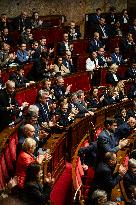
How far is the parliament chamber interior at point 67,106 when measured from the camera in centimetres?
258

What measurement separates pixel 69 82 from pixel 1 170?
8.89 feet

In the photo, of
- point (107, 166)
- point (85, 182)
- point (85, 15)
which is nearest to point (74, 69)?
point (85, 15)

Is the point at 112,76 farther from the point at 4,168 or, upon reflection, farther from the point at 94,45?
the point at 4,168

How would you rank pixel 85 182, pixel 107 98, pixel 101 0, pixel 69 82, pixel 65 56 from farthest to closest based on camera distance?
pixel 101 0
pixel 65 56
pixel 69 82
pixel 107 98
pixel 85 182

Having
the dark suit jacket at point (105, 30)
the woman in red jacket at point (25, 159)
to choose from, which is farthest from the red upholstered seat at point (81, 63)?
the woman in red jacket at point (25, 159)

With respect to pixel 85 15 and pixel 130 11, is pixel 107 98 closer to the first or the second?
pixel 85 15

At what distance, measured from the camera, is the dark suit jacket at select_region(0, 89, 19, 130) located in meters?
3.55

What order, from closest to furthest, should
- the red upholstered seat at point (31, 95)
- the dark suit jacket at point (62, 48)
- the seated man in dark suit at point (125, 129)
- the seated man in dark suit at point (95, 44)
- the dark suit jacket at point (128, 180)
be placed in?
the dark suit jacket at point (128, 180) → the seated man in dark suit at point (125, 129) → the red upholstered seat at point (31, 95) → the dark suit jacket at point (62, 48) → the seated man in dark suit at point (95, 44)

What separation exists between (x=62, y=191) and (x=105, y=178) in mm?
608

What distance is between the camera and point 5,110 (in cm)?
355

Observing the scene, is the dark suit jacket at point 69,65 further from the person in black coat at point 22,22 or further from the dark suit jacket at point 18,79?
the person in black coat at point 22,22

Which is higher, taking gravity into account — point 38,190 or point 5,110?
point 5,110

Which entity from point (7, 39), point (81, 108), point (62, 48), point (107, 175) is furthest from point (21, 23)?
point (107, 175)

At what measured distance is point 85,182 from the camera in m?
3.07
